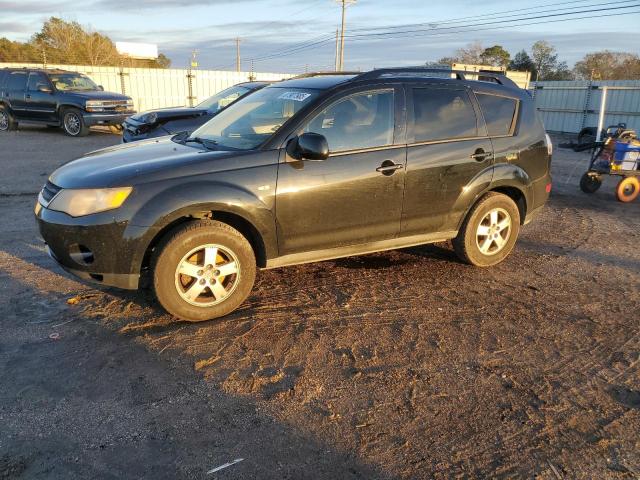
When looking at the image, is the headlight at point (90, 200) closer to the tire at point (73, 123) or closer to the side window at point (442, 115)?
the side window at point (442, 115)

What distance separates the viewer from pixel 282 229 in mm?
4207

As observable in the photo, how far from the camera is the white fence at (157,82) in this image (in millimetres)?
23987

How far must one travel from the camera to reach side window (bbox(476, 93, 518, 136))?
17.0ft

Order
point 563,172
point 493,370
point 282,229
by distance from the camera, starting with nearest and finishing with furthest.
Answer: point 493,370
point 282,229
point 563,172

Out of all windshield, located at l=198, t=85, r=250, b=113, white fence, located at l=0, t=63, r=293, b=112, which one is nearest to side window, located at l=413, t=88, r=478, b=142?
windshield, located at l=198, t=85, r=250, b=113

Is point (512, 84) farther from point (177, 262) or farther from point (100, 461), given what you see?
point (100, 461)

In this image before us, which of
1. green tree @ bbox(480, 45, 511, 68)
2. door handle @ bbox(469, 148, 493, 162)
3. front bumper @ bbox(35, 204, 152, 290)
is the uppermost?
green tree @ bbox(480, 45, 511, 68)

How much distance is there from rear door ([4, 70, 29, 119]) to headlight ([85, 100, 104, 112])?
2.59 meters

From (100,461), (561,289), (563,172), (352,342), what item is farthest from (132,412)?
(563,172)

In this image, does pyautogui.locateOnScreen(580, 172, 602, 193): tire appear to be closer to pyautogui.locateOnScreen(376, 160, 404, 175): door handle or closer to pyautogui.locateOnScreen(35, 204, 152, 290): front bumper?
pyautogui.locateOnScreen(376, 160, 404, 175): door handle

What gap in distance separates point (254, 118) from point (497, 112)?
8.06 feet

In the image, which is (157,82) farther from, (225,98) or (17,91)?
(225,98)

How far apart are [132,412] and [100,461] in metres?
0.40

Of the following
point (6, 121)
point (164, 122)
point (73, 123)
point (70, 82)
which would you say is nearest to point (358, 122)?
point (164, 122)
